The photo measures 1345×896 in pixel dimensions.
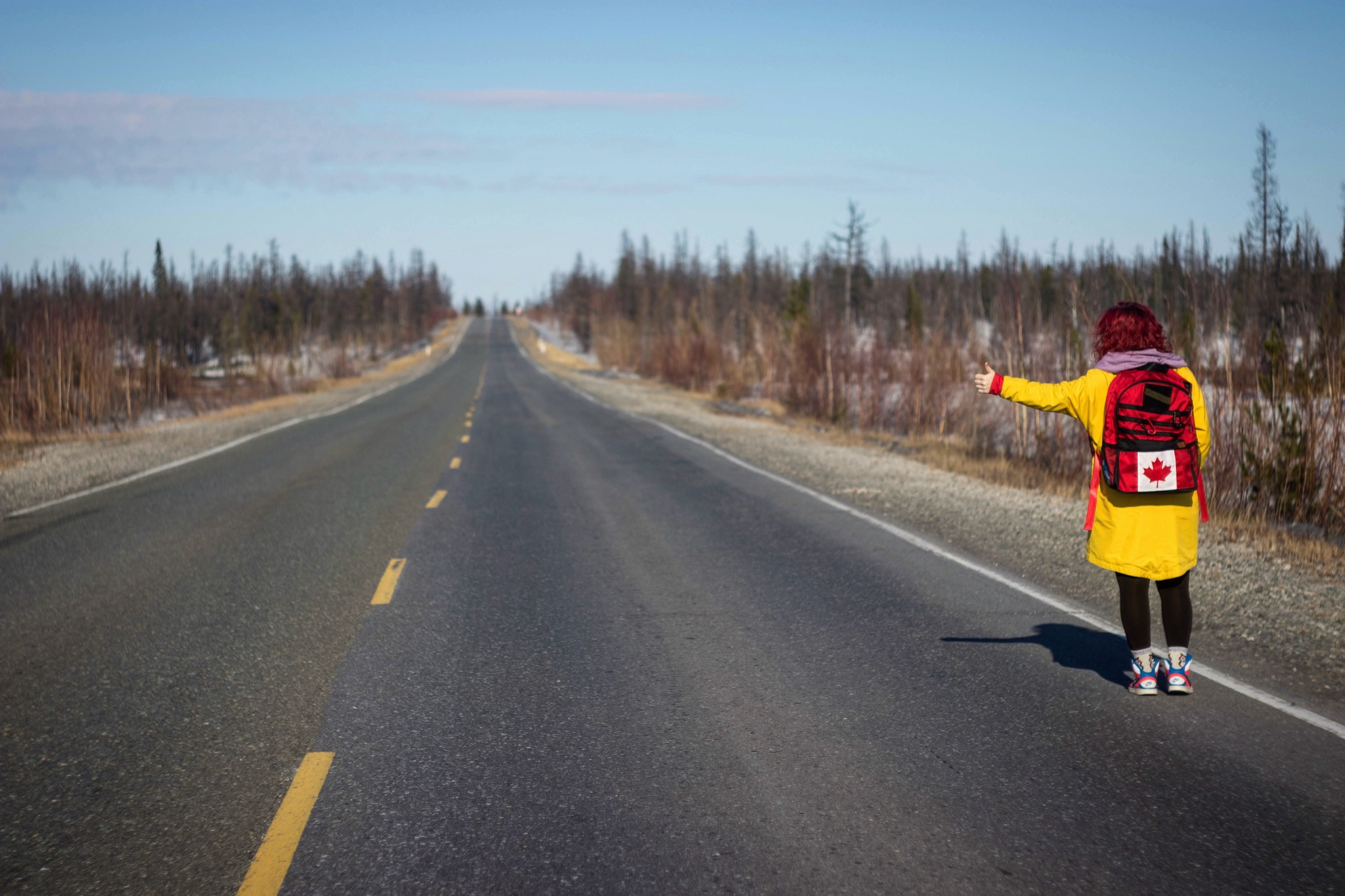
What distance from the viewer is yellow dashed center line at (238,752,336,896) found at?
312cm

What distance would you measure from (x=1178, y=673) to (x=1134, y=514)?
864 millimetres

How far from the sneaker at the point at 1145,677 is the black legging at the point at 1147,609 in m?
0.07

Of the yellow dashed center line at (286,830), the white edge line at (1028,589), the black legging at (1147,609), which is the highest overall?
the black legging at (1147,609)

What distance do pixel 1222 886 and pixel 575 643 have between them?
139 inches

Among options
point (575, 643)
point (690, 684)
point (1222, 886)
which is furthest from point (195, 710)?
point (1222, 886)

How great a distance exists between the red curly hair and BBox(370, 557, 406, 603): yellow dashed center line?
15.9 feet

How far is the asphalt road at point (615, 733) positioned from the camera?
328 centimetres

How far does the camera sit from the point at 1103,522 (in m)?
4.91

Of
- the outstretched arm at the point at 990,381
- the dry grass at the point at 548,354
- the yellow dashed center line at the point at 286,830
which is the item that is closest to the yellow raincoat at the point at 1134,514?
the outstretched arm at the point at 990,381

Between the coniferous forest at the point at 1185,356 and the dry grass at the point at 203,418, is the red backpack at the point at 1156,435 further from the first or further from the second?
the dry grass at the point at 203,418

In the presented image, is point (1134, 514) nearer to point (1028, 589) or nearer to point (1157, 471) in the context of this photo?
point (1157, 471)

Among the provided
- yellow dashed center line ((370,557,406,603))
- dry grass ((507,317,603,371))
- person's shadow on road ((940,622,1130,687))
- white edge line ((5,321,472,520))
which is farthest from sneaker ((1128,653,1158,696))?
dry grass ((507,317,603,371))

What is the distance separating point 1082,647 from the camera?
576cm

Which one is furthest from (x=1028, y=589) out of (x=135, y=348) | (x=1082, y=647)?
(x=135, y=348)
